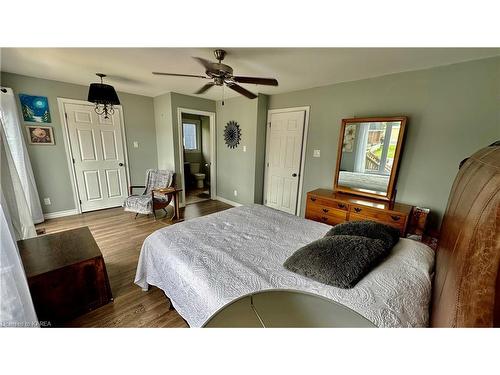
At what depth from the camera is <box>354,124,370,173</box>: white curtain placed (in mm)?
2424

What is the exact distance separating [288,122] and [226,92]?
1257 millimetres

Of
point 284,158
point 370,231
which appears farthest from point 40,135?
point 370,231

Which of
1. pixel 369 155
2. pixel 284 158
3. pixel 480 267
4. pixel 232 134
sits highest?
pixel 232 134

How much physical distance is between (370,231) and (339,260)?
47 cm

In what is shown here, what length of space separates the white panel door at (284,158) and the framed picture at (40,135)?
359 centimetres

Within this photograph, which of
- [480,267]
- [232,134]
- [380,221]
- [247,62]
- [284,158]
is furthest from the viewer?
[232,134]

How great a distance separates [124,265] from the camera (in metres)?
2.11

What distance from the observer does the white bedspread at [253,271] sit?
899 mm

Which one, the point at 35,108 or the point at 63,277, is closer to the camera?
the point at 63,277

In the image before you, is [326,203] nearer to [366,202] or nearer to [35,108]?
[366,202]

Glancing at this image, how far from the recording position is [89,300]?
1.50m

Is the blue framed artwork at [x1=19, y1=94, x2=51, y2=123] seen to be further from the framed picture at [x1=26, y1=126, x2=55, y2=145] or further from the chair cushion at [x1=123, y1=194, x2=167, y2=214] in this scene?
the chair cushion at [x1=123, y1=194, x2=167, y2=214]

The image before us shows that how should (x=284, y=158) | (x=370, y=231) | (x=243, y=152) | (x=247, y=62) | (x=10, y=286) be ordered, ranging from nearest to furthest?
(x=10, y=286) < (x=370, y=231) < (x=247, y=62) < (x=284, y=158) < (x=243, y=152)
